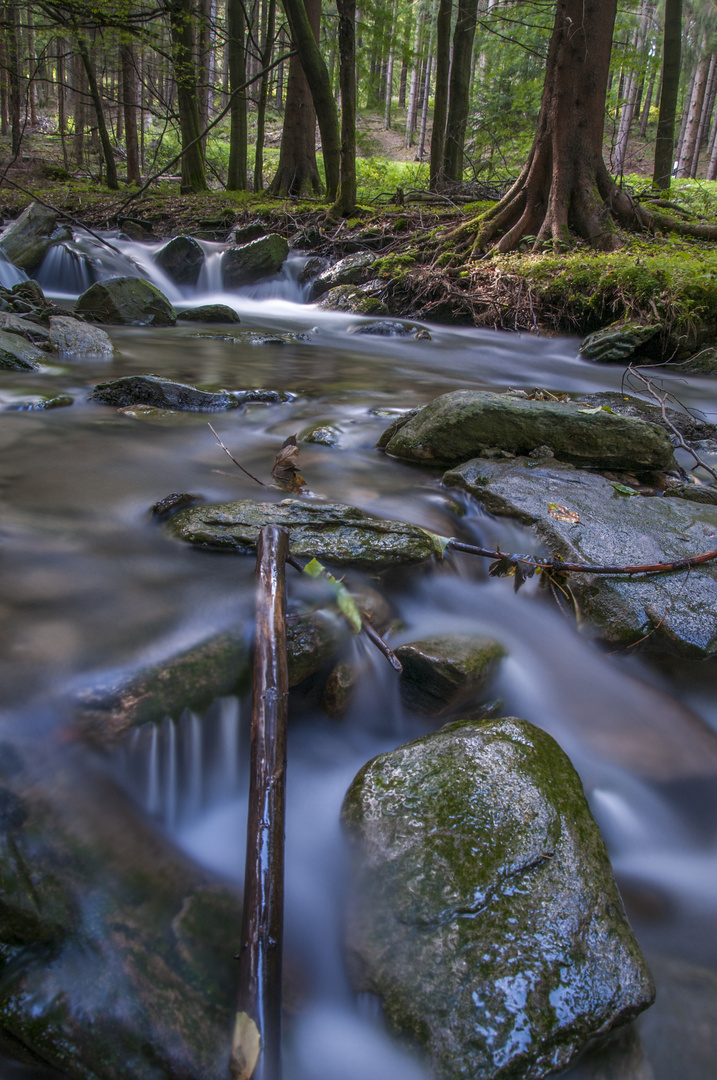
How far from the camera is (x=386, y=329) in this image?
9078 millimetres

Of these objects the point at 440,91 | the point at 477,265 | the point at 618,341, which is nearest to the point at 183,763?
the point at 618,341

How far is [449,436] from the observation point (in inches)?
158

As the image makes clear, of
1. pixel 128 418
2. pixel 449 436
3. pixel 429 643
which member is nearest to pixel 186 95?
pixel 128 418

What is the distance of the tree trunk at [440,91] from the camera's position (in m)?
13.4

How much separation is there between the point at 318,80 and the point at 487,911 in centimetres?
1366

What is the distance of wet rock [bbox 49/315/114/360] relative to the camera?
6.74 m

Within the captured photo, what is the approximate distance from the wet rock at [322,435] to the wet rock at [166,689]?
8.48 feet

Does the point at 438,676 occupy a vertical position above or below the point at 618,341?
below

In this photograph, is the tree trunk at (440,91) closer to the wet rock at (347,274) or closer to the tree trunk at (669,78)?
the tree trunk at (669,78)

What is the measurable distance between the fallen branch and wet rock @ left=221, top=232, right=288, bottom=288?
1121cm

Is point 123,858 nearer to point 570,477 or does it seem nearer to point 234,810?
point 234,810

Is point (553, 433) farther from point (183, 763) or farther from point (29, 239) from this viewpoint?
point (29, 239)

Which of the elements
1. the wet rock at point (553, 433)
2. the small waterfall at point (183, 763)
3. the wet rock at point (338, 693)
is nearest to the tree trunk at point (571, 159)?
the wet rock at point (553, 433)

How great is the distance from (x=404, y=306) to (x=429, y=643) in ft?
28.9
